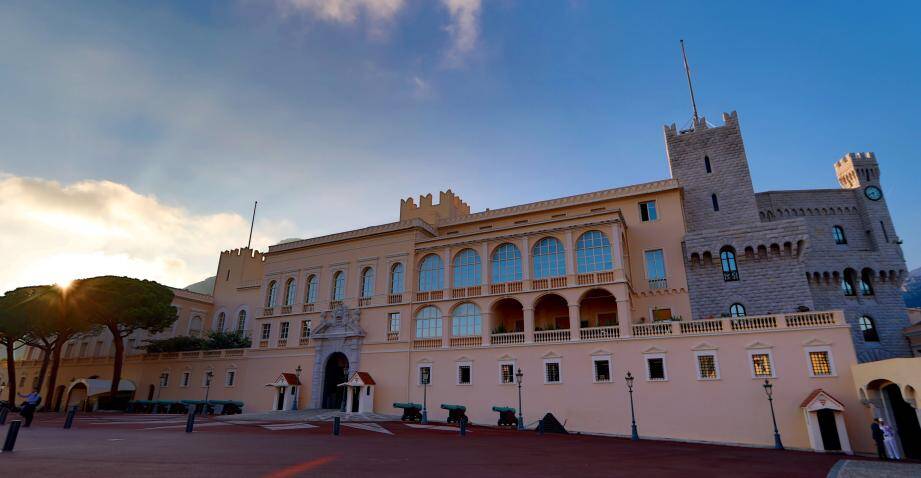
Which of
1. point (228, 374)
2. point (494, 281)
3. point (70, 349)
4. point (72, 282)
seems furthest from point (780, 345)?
point (70, 349)

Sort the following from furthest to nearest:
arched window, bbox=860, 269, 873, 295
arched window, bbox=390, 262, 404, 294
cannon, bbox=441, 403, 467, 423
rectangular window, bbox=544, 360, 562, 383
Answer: arched window, bbox=860, 269, 873, 295, arched window, bbox=390, 262, 404, 294, cannon, bbox=441, 403, 467, 423, rectangular window, bbox=544, 360, 562, 383

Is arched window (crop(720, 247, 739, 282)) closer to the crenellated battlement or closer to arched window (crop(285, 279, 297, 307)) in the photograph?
the crenellated battlement

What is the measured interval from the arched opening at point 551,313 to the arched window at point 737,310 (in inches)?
401

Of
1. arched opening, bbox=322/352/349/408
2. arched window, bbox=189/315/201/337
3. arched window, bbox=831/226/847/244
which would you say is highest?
arched window, bbox=831/226/847/244

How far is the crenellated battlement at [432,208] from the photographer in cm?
4231

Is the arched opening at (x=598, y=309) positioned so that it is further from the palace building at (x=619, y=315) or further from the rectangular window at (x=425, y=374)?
the rectangular window at (x=425, y=374)

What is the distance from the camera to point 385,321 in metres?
36.8

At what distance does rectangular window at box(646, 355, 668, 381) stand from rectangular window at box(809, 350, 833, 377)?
6948 mm

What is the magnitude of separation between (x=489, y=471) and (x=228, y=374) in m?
37.2

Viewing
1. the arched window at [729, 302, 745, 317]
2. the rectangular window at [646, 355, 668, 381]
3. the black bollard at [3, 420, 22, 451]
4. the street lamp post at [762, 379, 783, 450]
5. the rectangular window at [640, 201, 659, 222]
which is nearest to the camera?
the black bollard at [3, 420, 22, 451]

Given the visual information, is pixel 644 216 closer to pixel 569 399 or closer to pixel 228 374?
pixel 569 399

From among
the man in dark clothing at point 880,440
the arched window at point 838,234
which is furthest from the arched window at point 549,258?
the arched window at point 838,234

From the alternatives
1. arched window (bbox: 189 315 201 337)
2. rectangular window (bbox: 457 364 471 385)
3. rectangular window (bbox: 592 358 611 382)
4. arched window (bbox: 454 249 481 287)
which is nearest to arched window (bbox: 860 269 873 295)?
rectangular window (bbox: 592 358 611 382)

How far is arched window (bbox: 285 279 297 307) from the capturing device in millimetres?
41991
